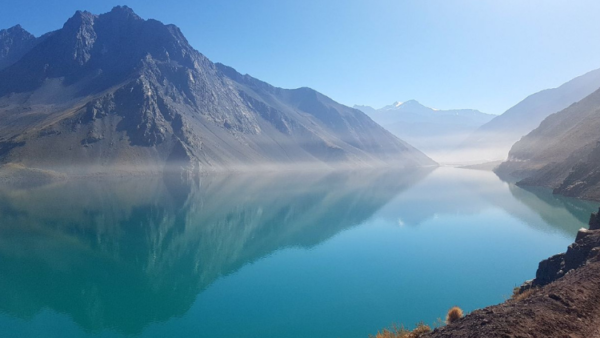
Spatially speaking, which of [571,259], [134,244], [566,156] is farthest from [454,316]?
[566,156]

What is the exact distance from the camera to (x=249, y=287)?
28.3m

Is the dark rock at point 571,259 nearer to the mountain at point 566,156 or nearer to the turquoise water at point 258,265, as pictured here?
the turquoise water at point 258,265

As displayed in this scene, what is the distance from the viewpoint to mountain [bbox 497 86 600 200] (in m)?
71.2

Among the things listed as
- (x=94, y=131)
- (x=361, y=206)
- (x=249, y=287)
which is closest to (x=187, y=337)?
(x=249, y=287)

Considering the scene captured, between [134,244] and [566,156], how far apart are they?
118806mm

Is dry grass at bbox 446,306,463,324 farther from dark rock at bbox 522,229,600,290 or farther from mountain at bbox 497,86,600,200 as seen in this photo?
mountain at bbox 497,86,600,200

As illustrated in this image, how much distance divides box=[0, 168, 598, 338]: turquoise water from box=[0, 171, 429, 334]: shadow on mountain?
177 millimetres

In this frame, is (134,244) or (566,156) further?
(566,156)

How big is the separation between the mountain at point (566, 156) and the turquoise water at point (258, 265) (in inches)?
257

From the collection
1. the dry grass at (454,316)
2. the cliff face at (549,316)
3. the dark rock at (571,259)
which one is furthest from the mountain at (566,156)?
the dry grass at (454,316)

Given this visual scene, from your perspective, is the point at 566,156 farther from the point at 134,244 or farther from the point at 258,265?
the point at 134,244

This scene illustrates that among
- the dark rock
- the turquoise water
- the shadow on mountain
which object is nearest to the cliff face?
the dark rock

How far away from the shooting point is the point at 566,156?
338 ft

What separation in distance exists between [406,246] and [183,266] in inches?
1022
